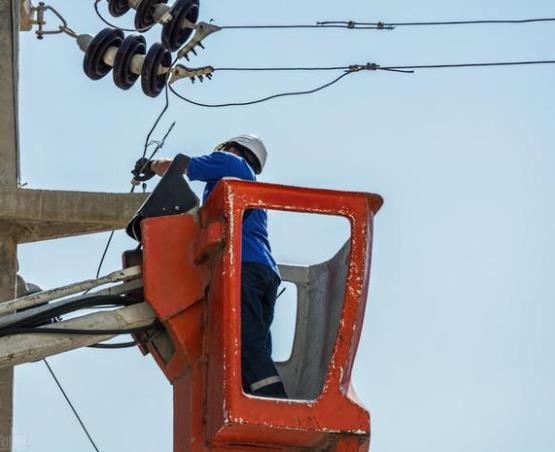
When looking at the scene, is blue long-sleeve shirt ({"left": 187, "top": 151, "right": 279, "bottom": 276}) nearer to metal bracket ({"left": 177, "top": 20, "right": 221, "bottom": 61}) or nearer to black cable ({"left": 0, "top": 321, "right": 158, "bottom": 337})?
black cable ({"left": 0, "top": 321, "right": 158, "bottom": 337})

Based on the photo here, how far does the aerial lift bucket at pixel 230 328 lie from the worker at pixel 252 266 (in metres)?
0.19

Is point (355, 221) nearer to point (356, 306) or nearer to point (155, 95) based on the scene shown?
point (356, 306)

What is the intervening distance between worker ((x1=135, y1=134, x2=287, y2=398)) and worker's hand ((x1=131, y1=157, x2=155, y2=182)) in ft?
0.52

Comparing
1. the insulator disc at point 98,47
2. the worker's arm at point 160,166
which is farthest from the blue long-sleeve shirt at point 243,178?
the insulator disc at point 98,47

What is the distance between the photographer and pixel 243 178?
990 cm

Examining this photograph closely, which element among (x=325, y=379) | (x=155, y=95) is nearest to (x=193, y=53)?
(x=155, y=95)

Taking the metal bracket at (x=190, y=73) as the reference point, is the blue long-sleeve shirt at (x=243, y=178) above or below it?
below

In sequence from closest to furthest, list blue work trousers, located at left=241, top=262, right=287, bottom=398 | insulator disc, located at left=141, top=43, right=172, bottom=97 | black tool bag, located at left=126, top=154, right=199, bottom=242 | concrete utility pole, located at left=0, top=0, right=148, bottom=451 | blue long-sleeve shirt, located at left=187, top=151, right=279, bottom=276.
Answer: blue work trousers, located at left=241, top=262, right=287, bottom=398 < black tool bag, located at left=126, top=154, right=199, bottom=242 < blue long-sleeve shirt, located at left=187, top=151, right=279, bottom=276 < concrete utility pole, located at left=0, top=0, right=148, bottom=451 < insulator disc, located at left=141, top=43, right=172, bottom=97

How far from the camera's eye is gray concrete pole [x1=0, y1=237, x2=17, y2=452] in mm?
11000

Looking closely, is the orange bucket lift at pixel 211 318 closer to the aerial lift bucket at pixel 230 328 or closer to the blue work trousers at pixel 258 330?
the aerial lift bucket at pixel 230 328

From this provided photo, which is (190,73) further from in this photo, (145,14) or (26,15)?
(26,15)

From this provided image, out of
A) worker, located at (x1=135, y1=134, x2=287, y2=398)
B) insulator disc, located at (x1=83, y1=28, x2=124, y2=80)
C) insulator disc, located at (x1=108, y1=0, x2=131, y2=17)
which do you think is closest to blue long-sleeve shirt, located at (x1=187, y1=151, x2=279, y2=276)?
worker, located at (x1=135, y1=134, x2=287, y2=398)

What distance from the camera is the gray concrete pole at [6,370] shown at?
11.0 meters

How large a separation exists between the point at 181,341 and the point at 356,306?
86cm
